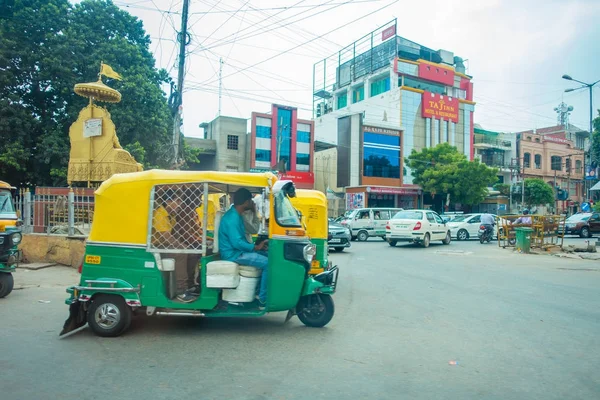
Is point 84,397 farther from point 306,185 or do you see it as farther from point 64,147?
point 306,185

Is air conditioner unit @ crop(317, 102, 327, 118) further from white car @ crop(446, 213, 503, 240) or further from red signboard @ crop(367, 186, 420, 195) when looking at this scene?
white car @ crop(446, 213, 503, 240)

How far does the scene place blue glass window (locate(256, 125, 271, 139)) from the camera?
3941 cm

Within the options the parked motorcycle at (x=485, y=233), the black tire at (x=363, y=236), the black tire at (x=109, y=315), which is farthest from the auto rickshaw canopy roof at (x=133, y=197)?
the parked motorcycle at (x=485, y=233)

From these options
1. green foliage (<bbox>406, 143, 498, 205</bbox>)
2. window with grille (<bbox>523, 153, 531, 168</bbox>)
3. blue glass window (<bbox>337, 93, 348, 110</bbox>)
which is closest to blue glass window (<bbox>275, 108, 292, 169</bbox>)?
green foliage (<bbox>406, 143, 498, 205</bbox>)

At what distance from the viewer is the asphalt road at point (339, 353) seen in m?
4.02

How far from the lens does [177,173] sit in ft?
19.0

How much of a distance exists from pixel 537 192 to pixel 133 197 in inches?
1965

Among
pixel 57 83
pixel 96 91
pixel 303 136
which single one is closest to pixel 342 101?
pixel 303 136

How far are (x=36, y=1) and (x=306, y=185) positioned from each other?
26968 mm

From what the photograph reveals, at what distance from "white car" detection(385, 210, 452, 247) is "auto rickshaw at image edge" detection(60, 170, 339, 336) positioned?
14308 mm

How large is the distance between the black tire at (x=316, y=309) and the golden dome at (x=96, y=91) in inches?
392

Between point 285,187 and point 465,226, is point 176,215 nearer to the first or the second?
point 285,187

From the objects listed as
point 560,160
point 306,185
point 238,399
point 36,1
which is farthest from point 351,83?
point 238,399

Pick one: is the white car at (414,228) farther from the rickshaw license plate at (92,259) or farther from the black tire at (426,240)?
the rickshaw license plate at (92,259)
